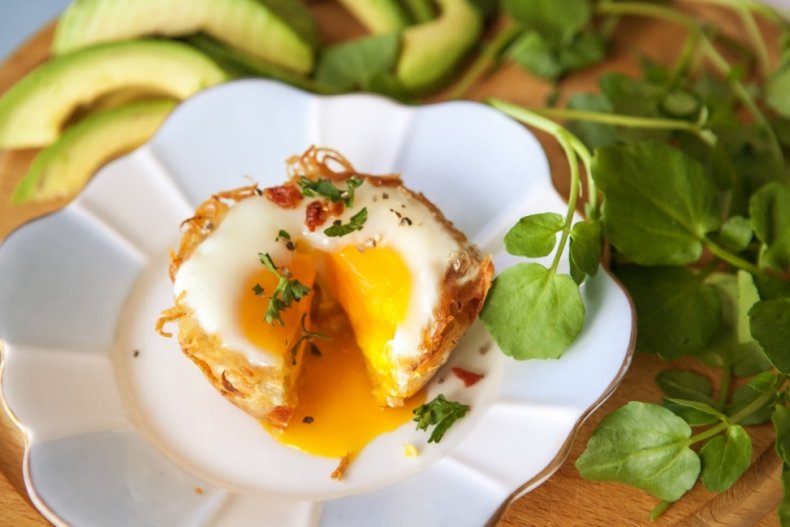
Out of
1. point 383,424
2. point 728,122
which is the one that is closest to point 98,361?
point 383,424

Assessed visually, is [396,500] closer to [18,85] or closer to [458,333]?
[458,333]

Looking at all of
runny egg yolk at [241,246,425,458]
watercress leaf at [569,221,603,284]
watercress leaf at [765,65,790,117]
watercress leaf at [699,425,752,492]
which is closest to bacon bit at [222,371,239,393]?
runny egg yolk at [241,246,425,458]

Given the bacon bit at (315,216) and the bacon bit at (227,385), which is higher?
the bacon bit at (315,216)

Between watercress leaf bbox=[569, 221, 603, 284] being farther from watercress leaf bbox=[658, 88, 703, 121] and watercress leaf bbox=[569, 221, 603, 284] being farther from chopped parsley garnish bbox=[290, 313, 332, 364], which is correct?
watercress leaf bbox=[658, 88, 703, 121]

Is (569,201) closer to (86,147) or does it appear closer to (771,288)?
(771,288)

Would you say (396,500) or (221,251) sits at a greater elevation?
(221,251)

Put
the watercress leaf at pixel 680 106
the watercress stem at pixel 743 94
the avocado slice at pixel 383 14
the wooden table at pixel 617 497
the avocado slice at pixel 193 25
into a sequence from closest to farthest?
the wooden table at pixel 617 497
the watercress stem at pixel 743 94
the watercress leaf at pixel 680 106
the avocado slice at pixel 193 25
the avocado slice at pixel 383 14

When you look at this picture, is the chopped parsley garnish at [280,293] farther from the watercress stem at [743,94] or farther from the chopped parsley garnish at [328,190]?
the watercress stem at [743,94]

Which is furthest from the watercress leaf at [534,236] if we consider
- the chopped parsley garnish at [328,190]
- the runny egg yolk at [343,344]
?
the chopped parsley garnish at [328,190]
